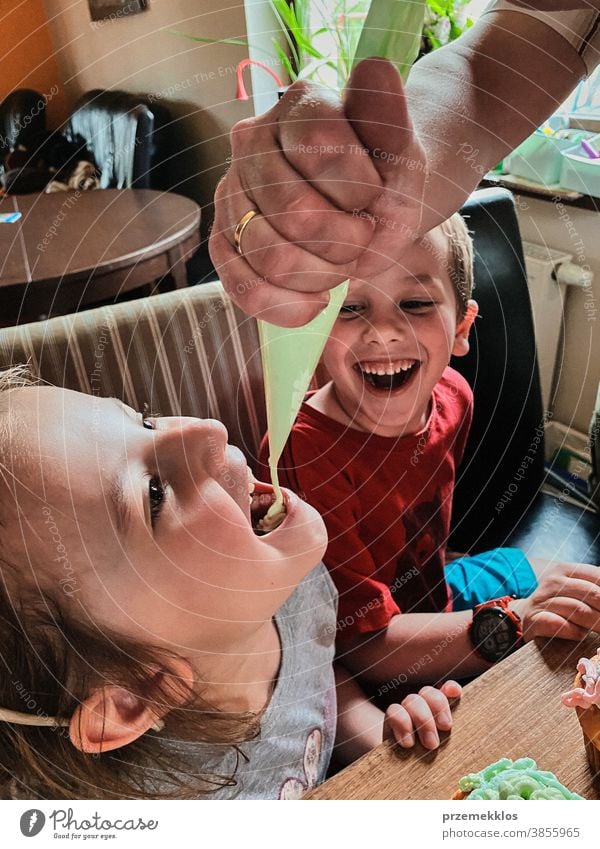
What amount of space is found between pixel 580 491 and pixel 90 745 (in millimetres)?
340

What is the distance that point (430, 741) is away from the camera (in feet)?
1.26

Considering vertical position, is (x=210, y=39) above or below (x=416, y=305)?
above

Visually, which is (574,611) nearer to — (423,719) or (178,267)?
(423,719)

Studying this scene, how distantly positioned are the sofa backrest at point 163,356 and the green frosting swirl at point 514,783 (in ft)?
0.71

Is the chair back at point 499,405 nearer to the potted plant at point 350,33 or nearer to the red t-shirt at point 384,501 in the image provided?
the red t-shirt at point 384,501

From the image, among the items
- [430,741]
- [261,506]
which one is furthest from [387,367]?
[430,741]

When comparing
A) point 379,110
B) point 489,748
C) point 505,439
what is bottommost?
point 489,748

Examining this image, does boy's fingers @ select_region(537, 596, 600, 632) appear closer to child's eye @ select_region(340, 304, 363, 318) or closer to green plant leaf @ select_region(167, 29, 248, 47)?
child's eye @ select_region(340, 304, 363, 318)

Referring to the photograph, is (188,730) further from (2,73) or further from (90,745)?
(2,73)

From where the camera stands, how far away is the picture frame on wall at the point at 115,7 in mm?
329

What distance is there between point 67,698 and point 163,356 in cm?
21

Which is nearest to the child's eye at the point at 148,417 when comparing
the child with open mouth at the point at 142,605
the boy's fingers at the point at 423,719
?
the child with open mouth at the point at 142,605

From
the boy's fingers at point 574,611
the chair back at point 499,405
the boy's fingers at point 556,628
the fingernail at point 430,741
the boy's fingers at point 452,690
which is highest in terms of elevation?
the chair back at point 499,405

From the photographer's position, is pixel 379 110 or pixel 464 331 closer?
pixel 379 110
